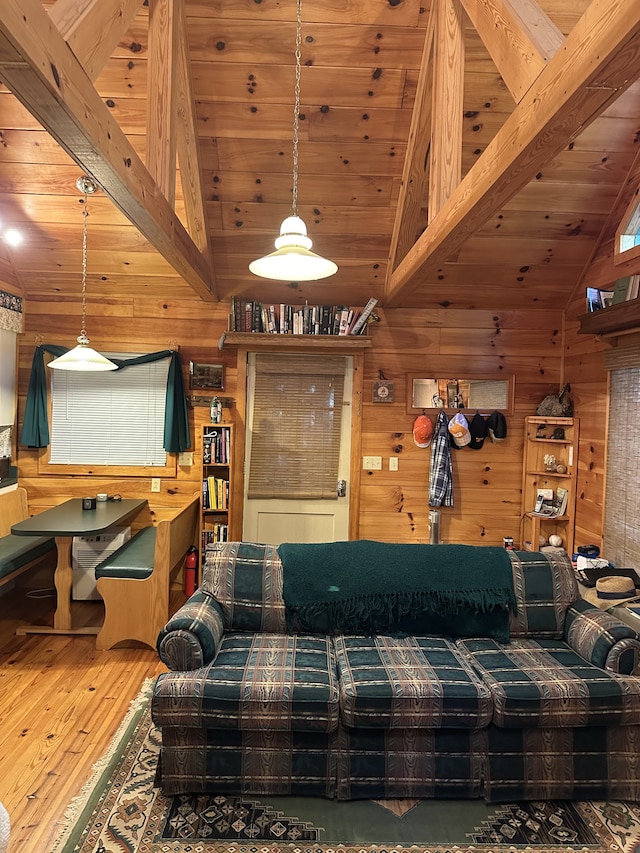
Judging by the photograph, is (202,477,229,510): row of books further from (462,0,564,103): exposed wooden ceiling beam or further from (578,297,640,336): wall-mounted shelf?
(462,0,564,103): exposed wooden ceiling beam

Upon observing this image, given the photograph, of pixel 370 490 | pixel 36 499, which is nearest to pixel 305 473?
pixel 370 490

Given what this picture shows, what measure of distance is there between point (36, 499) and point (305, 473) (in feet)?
7.36

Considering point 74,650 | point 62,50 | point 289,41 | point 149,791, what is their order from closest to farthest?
point 62,50, point 149,791, point 289,41, point 74,650

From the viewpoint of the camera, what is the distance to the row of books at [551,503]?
14.0 feet

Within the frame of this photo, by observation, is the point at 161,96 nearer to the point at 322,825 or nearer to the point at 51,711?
the point at 51,711

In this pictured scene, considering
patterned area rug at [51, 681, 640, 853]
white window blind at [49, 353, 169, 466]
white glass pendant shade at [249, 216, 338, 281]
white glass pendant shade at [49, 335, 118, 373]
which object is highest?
white glass pendant shade at [249, 216, 338, 281]

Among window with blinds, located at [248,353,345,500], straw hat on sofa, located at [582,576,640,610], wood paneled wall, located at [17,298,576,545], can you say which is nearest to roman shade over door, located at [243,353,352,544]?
window with blinds, located at [248,353,345,500]

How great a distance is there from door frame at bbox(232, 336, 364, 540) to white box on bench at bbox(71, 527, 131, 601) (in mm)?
920

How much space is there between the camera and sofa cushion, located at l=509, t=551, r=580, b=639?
285cm

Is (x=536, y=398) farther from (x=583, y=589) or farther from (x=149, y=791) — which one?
(x=149, y=791)

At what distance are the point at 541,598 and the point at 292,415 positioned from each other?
8.08 feet

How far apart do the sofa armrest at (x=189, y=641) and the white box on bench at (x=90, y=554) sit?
6.11 ft

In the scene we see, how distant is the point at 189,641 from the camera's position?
239 centimetres

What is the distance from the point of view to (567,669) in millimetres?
2455
